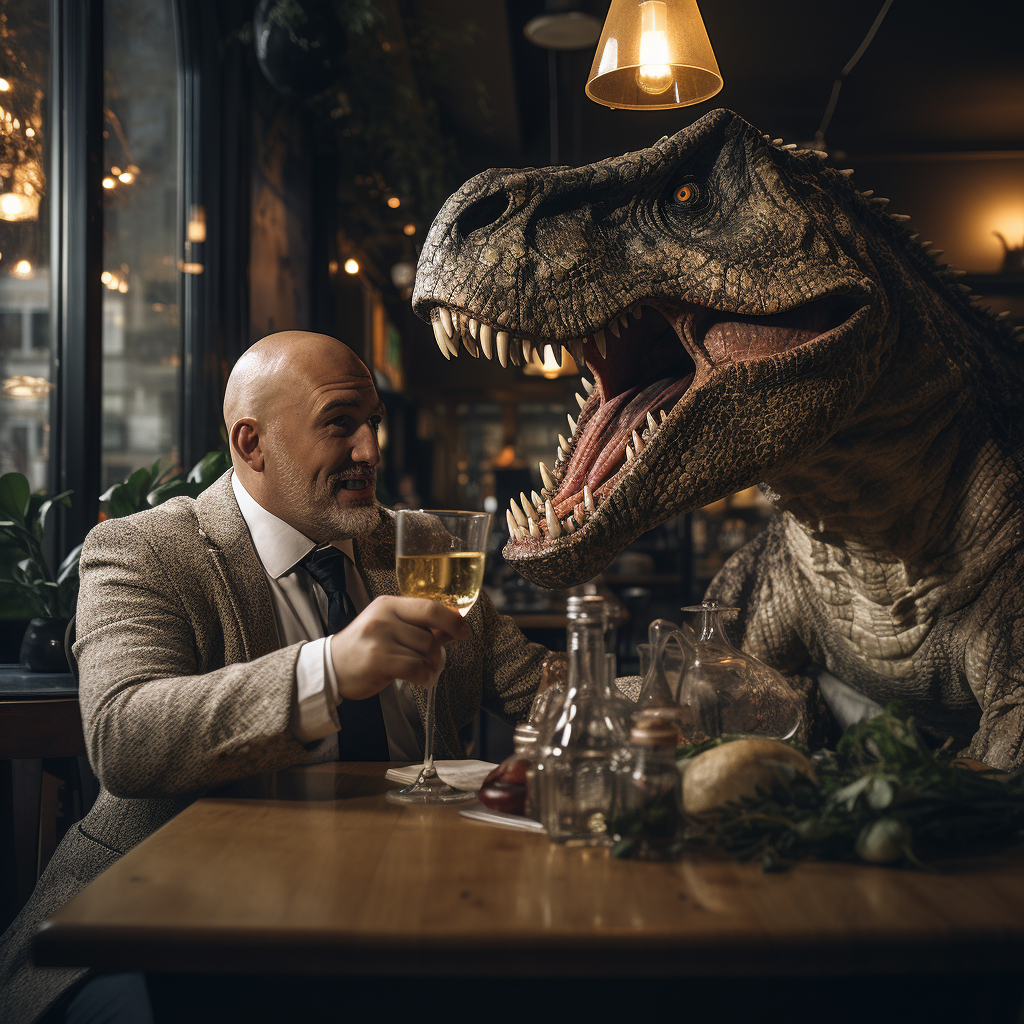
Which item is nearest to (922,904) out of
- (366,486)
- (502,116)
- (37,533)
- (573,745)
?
(573,745)


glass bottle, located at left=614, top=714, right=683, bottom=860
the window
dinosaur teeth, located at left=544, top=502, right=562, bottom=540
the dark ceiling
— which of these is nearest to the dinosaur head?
dinosaur teeth, located at left=544, top=502, right=562, bottom=540

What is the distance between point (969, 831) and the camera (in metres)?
0.88

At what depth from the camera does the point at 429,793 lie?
1.15 metres

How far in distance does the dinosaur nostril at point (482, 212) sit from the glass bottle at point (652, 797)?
80 centimetres

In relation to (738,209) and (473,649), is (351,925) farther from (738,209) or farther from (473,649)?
(738,209)

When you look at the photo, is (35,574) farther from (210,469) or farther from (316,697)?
(316,697)

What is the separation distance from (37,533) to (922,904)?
6.82 feet

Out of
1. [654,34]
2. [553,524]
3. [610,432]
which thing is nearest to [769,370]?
[610,432]

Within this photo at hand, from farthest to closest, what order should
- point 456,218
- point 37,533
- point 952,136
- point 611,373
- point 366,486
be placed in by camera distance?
point 952,136 < point 37,533 < point 366,486 < point 611,373 < point 456,218

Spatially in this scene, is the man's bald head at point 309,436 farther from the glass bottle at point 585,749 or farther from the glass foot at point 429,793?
the glass bottle at point 585,749

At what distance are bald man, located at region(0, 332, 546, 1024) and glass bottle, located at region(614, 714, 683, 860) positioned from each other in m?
0.31

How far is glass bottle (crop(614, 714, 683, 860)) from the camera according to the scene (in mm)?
844

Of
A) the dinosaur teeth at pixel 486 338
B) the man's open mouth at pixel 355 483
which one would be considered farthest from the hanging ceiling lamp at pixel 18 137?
the dinosaur teeth at pixel 486 338

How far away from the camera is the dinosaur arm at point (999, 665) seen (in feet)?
4.80
